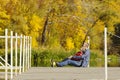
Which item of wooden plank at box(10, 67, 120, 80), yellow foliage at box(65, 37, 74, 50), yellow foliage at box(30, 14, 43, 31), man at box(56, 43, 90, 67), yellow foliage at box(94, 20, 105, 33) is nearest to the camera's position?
wooden plank at box(10, 67, 120, 80)

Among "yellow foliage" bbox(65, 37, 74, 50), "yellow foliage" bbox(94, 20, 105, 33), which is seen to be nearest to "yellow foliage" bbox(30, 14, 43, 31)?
"yellow foliage" bbox(65, 37, 74, 50)

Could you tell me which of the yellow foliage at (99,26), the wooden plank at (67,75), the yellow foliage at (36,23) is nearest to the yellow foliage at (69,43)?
the yellow foliage at (99,26)

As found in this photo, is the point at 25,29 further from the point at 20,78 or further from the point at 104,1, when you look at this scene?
the point at 20,78

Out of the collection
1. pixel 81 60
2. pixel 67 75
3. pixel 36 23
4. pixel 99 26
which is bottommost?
pixel 67 75

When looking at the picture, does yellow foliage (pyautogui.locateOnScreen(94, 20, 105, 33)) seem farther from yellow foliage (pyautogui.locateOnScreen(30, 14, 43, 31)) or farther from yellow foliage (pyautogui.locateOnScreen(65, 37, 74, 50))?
yellow foliage (pyautogui.locateOnScreen(30, 14, 43, 31))

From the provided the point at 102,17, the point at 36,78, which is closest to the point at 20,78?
the point at 36,78

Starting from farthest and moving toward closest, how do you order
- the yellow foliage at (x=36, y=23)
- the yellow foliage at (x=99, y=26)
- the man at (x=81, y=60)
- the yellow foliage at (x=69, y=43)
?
the yellow foliage at (x=99, y=26)
the yellow foliage at (x=69, y=43)
the yellow foliage at (x=36, y=23)
the man at (x=81, y=60)

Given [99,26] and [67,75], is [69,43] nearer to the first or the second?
[99,26]

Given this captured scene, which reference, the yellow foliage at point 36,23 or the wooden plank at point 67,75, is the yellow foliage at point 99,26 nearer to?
the yellow foliage at point 36,23

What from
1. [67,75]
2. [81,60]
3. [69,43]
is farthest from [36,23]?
[67,75]

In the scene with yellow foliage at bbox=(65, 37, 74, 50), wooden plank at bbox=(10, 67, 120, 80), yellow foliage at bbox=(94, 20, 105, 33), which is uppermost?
yellow foliage at bbox=(94, 20, 105, 33)

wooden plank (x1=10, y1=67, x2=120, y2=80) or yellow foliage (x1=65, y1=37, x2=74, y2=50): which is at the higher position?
yellow foliage (x1=65, y1=37, x2=74, y2=50)

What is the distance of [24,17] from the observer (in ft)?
173

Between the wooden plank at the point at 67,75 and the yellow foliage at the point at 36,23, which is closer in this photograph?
the wooden plank at the point at 67,75
